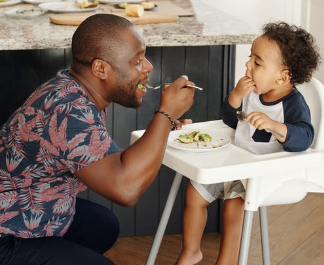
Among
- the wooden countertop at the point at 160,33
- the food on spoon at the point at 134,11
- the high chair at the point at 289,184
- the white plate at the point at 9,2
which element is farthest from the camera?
the white plate at the point at 9,2

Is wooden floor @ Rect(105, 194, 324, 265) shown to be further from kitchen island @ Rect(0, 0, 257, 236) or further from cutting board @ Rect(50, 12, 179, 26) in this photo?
cutting board @ Rect(50, 12, 179, 26)

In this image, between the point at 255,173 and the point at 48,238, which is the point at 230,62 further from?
the point at 48,238

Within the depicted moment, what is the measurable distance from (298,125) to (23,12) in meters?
1.54

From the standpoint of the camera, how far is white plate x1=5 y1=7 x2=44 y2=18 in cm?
307

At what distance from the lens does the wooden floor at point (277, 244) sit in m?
2.87

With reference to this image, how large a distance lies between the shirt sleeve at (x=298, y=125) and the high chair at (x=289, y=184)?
0.15 feet

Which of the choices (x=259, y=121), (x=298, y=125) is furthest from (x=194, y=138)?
(x=298, y=125)

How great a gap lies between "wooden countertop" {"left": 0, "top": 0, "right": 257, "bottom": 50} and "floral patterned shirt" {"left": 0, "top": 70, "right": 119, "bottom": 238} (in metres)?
0.65

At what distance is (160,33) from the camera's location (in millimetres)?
2689

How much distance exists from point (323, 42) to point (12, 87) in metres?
2.20

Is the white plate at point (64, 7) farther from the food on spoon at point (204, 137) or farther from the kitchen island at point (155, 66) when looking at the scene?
the food on spoon at point (204, 137)

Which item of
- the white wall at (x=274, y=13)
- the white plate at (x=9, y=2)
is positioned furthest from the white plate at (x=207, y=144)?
the white wall at (x=274, y=13)

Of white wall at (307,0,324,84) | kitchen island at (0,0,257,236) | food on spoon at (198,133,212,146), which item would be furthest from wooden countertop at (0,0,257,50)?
white wall at (307,0,324,84)

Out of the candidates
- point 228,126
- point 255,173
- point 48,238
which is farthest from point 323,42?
point 48,238
